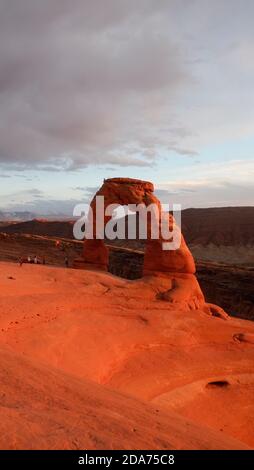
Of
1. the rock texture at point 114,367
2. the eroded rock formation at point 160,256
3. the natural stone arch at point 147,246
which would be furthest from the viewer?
the natural stone arch at point 147,246

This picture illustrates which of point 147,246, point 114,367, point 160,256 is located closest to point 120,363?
point 114,367

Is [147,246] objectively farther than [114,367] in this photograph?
Yes

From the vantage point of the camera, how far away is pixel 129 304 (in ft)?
40.3

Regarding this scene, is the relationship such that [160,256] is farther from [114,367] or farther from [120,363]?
[114,367]

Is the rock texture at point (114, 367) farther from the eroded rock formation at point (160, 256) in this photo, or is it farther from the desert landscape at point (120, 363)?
the eroded rock formation at point (160, 256)

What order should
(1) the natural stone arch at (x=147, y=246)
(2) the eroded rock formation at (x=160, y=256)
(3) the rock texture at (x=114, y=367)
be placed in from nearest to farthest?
1. (3) the rock texture at (x=114, y=367)
2. (2) the eroded rock formation at (x=160, y=256)
3. (1) the natural stone arch at (x=147, y=246)

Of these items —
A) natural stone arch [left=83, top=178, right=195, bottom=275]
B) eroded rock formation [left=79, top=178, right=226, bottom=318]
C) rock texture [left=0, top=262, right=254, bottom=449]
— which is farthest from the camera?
natural stone arch [left=83, top=178, right=195, bottom=275]

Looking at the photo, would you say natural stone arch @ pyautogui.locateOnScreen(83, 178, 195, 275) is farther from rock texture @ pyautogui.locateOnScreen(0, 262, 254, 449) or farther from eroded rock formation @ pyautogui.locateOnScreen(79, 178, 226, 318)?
rock texture @ pyautogui.locateOnScreen(0, 262, 254, 449)

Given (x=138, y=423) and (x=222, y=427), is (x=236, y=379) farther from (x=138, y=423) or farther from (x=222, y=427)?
(x=138, y=423)

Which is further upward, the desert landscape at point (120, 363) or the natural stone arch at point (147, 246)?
the natural stone arch at point (147, 246)

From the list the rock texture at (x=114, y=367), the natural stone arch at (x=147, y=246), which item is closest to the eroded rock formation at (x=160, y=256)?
the natural stone arch at (x=147, y=246)

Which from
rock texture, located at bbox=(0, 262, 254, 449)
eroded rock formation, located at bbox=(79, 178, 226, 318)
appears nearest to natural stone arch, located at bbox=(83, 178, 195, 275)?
eroded rock formation, located at bbox=(79, 178, 226, 318)

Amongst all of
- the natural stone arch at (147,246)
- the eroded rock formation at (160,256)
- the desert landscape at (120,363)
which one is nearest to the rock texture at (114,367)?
the desert landscape at (120,363)

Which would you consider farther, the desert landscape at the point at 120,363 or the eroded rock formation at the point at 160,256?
the eroded rock formation at the point at 160,256
